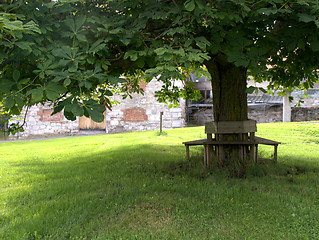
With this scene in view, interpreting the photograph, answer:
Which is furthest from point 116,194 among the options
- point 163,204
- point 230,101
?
point 230,101

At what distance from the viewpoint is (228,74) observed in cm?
549

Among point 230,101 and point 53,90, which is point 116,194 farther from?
point 230,101

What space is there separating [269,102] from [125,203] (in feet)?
73.6

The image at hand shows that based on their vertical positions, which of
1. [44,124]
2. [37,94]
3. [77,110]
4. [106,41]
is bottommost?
[44,124]

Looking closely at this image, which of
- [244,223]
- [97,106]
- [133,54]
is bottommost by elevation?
[244,223]

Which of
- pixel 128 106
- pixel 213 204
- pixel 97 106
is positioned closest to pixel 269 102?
pixel 128 106

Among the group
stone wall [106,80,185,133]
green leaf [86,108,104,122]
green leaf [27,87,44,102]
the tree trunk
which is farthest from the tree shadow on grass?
stone wall [106,80,185,133]

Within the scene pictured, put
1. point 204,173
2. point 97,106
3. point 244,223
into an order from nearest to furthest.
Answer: point 97,106 < point 244,223 < point 204,173

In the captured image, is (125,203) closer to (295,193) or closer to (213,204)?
(213,204)

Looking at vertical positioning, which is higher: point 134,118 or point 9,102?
point 9,102

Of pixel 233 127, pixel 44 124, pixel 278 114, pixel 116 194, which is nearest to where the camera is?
pixel 116 194

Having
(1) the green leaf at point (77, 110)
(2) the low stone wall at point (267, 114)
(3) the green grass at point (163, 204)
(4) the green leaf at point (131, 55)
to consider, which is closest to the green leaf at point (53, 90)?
(1) the green leaf at point (77, 110)

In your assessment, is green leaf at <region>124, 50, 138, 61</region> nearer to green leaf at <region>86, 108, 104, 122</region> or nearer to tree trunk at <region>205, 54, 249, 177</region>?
green leaf at <region>86, 108, 104, 122</region>

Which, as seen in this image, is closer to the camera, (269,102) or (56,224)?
(56,224)
